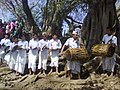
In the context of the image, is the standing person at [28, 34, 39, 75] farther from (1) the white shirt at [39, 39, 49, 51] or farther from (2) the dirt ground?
(2) the dirt ground

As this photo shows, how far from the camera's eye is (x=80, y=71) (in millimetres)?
13641

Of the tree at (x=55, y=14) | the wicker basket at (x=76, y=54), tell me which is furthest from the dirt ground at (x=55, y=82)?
the tree at (x=55, y=14)

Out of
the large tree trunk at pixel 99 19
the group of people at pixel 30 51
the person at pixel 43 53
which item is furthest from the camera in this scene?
the large tree trunk at pixel 99 19

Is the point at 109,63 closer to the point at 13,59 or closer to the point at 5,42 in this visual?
the point at 13,59

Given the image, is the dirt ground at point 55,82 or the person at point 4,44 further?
the person at point 4,44

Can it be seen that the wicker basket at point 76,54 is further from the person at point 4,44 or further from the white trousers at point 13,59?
the person at point 4,44

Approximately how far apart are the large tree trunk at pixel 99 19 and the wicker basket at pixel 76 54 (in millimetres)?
1619

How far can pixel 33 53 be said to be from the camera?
14805 mm

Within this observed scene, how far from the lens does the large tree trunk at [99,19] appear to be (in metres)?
14.8

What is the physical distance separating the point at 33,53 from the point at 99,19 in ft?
10.5

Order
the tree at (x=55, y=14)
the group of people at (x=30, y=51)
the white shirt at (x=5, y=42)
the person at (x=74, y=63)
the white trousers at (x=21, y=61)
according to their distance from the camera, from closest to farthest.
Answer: the person at (x=74, y=63)
the group of people at (x=30, y=51)
the white trousers at (x=21, y=61)
the white shirt at (x=5, y=42)
the tree at (x=55, y=14)

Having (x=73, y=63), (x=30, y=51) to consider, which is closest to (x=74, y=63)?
(x=73, y=63)

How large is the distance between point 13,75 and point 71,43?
3.51 meters

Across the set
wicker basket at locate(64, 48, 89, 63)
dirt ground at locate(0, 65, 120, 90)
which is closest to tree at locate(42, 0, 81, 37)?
dirt ground at locate(0, 65, 120, 90)
